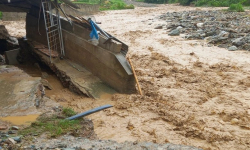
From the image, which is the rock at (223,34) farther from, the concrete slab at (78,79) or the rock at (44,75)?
the rock at (44,75)

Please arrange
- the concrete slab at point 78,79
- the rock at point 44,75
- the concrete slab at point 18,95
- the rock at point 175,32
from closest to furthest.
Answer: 1. the concrete slab at point 18,95
2. the concrete slab at point 78,79
3. the rock at point 44,75
4. the rock at point 175,32

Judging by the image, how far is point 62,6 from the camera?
9273 millimetres

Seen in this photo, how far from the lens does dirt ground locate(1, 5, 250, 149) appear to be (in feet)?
18.6

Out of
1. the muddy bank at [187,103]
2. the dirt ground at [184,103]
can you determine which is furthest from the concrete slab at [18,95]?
the muddy bank at [187,103]

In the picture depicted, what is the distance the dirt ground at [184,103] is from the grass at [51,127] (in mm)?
1004

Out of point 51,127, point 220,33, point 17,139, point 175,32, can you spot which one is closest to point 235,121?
point 51,127

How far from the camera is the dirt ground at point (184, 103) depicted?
568cm

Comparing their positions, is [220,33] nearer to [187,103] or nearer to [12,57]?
[187,103]

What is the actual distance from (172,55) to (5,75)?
703 centimetres

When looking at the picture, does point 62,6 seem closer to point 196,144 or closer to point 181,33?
point 196,144

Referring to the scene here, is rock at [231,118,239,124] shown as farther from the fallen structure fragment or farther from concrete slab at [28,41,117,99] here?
concrete slab at [28,41,117,99]

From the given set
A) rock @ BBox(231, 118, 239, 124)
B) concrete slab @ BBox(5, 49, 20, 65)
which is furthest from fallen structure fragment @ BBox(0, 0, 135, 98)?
rock @ BBox(231, 118, 239, 124)

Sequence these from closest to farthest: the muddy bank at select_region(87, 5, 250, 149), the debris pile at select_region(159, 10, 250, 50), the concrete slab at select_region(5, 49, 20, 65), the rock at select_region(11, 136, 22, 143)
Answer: the rock at select_region(11, 136, 22, 143) → the muddy bank at select_region(87, 5, 250, 149) → the concrete slab at select_region(5, 49, 20, 65) → the debris pile at select_region(159, 10, 250, 50)

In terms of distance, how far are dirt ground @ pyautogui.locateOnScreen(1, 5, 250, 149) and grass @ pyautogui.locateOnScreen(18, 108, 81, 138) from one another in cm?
100
